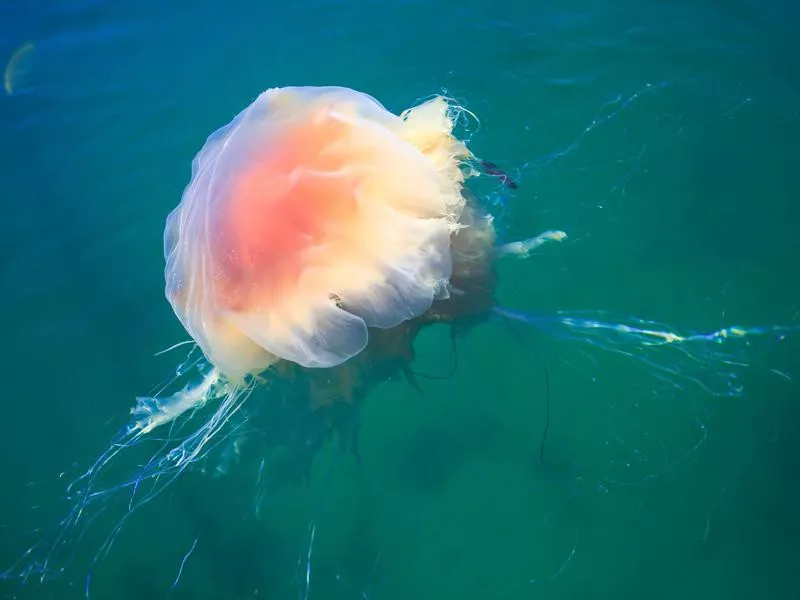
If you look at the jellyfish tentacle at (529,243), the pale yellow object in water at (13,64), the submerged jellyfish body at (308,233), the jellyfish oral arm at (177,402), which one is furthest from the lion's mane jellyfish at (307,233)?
the pale yellow object in water at (13,64)

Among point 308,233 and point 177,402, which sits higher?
point 308,233

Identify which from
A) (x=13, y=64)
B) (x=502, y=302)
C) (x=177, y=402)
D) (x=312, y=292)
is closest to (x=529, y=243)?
(x=502, y=302)

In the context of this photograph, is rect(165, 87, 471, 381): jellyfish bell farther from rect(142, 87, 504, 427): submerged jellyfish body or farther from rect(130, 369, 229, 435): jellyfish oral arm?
rect(130, 369, 229, 435): jellyfish oral arm

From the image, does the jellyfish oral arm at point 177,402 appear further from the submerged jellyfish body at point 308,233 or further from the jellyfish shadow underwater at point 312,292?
the submerged jellyfish body at point 308,233

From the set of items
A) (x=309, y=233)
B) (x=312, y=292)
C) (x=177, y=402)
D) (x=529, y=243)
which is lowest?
(x=177, y=402)

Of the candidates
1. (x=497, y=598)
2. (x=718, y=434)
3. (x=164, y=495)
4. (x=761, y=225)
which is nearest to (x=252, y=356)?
(x=164, y=495)

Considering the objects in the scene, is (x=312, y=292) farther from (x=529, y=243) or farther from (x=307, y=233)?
(x=529, y=243)

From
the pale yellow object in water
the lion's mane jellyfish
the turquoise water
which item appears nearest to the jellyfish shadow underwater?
the lion's mane jellyfish
